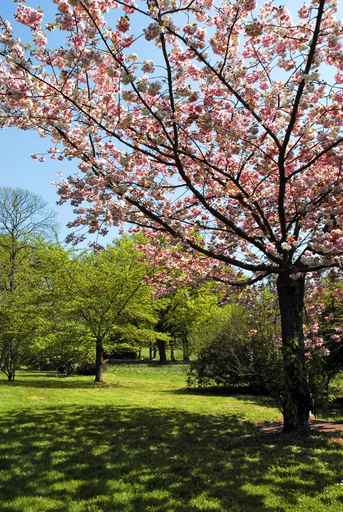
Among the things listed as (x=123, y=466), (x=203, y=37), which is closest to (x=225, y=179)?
(x=203, y=37)

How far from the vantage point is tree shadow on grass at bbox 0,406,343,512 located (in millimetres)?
4848

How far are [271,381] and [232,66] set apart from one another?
575 cm

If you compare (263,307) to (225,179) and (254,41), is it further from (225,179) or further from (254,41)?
(254,41)

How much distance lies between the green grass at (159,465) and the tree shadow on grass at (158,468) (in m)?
0.01

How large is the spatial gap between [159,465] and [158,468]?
6.6 inches

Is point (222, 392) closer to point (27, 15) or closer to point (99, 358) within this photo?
point (99, 358)

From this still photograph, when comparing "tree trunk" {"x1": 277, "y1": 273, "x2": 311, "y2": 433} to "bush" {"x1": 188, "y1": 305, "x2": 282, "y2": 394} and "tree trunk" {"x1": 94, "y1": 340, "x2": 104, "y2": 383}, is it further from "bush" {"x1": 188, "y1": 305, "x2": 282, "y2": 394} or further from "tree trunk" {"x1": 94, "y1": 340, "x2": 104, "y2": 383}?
"tree trunk" {"x1": 94, "y1": 340, "x2": 104, "y2": 383}

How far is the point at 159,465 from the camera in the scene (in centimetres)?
625

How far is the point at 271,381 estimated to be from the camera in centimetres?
898

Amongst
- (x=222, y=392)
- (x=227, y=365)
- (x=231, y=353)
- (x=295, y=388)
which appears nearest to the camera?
(x=295, y=388)

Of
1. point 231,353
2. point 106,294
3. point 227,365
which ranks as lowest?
point 227,365

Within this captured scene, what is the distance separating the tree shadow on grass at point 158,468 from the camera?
4.85 meters

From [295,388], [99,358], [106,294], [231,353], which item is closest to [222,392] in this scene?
[231,353]

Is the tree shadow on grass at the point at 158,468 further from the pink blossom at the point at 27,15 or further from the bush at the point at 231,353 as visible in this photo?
the bush at the point at 231,353
